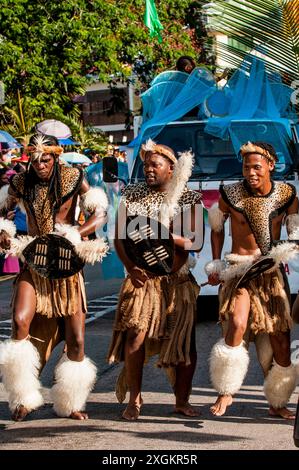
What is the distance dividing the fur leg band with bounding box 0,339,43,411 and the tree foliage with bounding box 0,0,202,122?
18894 millimetres

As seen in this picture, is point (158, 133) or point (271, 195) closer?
point (271, 195)

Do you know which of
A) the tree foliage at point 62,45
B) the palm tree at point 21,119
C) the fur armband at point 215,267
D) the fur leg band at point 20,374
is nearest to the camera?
the fur leg band at point 20,374

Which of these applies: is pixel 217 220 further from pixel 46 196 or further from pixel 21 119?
pixel 21 119

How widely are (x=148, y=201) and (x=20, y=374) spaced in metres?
1.46

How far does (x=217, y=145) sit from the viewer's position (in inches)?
463

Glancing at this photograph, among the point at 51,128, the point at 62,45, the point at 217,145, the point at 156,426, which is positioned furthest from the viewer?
the point at 62,45

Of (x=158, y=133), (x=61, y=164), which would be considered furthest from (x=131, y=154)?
(x=61, y=164)

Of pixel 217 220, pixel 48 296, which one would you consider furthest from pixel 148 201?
pixel 48 296

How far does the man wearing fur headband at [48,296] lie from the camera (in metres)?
7.23

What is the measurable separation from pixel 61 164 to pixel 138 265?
1070 mm

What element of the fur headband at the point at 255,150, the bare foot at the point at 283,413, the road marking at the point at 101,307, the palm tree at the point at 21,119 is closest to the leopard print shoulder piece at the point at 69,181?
the fur headband at the point at 255,150

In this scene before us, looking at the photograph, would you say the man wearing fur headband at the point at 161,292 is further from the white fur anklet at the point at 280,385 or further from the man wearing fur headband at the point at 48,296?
the white fur anklet at the point at 280,385

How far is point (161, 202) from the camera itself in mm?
7320
